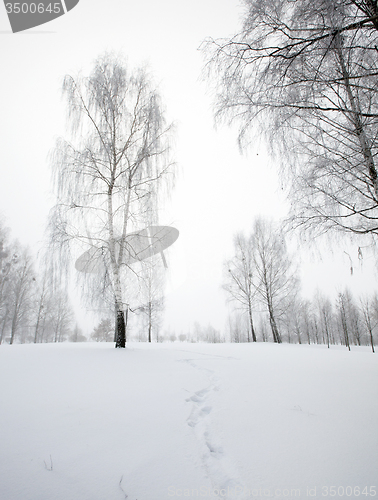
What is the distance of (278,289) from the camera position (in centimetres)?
1305

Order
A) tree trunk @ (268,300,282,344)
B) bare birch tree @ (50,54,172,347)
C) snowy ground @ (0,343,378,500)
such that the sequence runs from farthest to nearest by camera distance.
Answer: tree trunk @ (268,300,282,344) → bare birch tree @ (50,54,172,347) → snowy ground @ (0,343,378,500)

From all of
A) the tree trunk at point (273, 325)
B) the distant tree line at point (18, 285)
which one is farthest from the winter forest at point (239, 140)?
the tree trunk at point (273, 325)

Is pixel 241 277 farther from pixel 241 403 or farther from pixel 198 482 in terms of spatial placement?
pixel 198 482

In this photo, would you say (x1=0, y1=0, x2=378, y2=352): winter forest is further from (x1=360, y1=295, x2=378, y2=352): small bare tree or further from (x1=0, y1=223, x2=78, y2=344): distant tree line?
(x1=360, y1=295, x2=378, y2=352): small bare tree

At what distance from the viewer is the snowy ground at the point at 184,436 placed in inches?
50.8

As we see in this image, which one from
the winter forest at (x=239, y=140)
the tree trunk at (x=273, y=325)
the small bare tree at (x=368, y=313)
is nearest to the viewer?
the winter forest at (x=239, y=140)

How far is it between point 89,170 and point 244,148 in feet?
14.9

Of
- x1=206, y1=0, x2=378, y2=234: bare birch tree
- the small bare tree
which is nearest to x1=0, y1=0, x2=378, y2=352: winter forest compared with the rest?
x1=206, y1=0, x2=378, y2=234: bare birch tree

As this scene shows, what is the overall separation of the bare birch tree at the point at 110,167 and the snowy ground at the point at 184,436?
3030mm

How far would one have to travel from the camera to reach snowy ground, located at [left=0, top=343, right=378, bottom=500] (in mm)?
1291

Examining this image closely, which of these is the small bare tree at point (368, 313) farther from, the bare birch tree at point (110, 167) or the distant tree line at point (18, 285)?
the distant tree line at point (18, 285)

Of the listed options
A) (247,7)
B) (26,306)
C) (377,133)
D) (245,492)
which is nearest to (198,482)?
(245,492)

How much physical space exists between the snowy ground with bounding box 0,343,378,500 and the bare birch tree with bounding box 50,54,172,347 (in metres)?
3.03

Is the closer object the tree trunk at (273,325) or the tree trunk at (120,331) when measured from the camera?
the tree trunk at (120,331)
